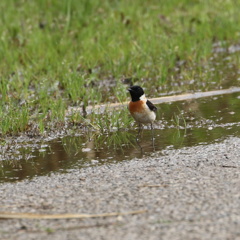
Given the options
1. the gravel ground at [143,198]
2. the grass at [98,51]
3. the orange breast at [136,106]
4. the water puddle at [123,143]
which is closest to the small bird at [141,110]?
the orange breast at [136,106]

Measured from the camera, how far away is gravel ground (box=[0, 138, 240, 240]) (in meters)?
4.60

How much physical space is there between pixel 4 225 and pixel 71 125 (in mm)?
3669

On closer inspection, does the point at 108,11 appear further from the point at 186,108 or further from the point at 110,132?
the point at 110,132

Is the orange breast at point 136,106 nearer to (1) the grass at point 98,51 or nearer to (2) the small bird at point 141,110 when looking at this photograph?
(2) the small bird at point 141,110

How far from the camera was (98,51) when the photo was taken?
1178 cm

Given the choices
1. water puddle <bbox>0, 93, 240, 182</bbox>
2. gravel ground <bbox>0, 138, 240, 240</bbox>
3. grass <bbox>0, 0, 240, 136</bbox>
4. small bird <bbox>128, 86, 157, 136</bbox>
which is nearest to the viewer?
gravel ground <bbox>0, 138, 240, 240</bbox>

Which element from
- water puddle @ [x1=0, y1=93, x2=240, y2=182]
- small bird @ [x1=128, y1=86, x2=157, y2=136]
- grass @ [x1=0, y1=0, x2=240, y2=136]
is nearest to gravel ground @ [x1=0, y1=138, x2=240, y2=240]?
water puddle @ [x1=0, y1=93, x2=240, y2=182]

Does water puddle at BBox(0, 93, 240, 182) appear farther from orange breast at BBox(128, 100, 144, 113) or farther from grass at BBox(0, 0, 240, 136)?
grass at BBox(0, 0, 240, 136)

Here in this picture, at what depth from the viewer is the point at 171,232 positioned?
4.52m

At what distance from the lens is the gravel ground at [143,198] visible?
181 inches

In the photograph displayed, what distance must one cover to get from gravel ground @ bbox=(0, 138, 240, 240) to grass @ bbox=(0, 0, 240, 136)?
1.98 metres

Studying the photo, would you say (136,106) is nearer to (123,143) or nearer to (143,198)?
(123,143)

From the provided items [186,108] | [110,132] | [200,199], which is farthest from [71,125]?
[200,199]

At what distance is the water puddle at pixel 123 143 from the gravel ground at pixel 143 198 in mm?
343
